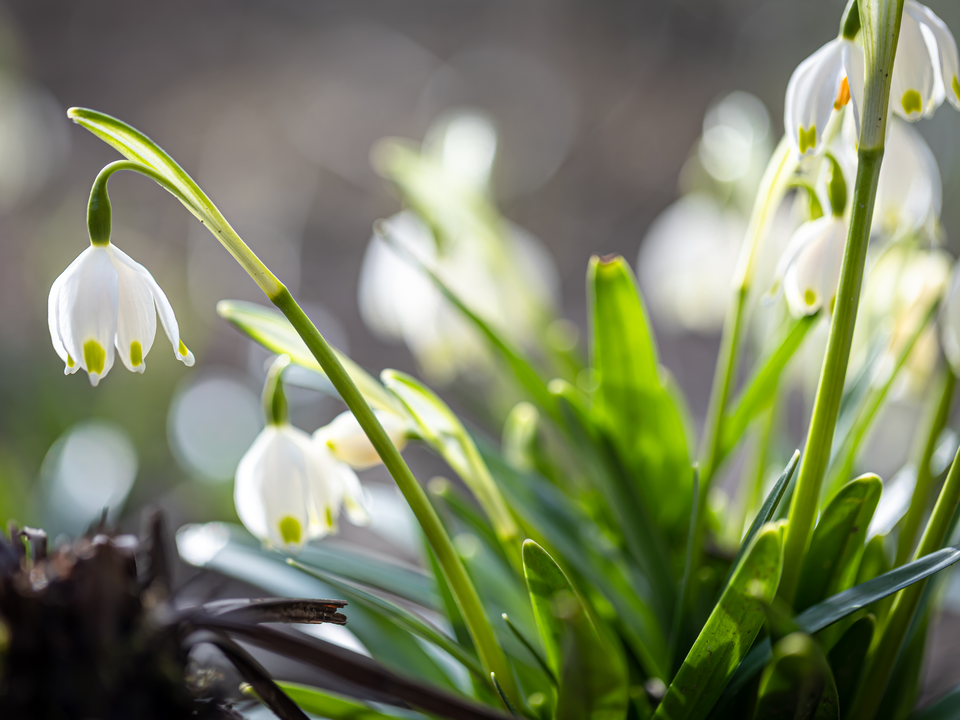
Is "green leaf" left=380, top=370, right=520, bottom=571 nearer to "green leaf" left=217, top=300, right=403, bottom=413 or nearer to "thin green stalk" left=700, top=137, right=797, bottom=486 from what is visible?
"green leaf" left=217, top=300, right=403, bottom=413

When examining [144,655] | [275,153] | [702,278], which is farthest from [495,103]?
[144,655]

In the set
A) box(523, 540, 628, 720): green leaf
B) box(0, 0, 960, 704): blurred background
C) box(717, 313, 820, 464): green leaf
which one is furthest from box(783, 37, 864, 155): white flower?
box(0, 0, 960, 704): blurred background

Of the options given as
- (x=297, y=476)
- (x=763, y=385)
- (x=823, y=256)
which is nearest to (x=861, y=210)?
(x=823, y=256)

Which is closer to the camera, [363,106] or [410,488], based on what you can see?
[410,488]

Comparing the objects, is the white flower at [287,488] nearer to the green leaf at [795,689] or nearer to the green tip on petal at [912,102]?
the green leaf at [795,689]

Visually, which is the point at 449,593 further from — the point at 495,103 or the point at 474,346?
the point at 495,103

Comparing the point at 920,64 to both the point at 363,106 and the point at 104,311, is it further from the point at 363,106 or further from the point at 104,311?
the point at 363,106
